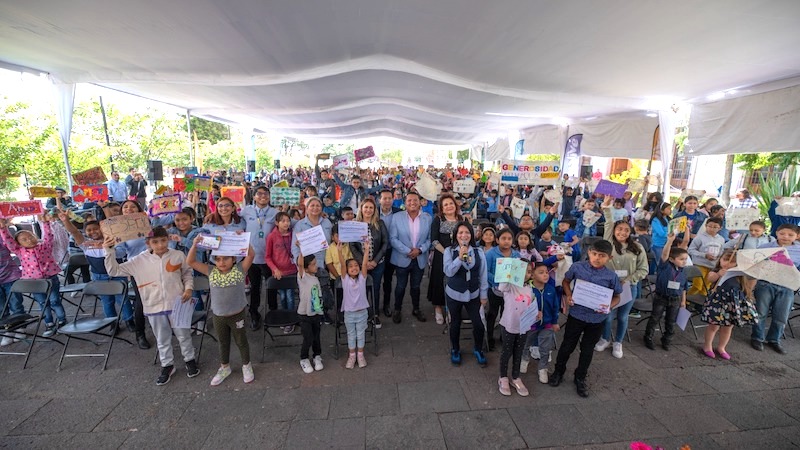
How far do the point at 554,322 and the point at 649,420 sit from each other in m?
1.21

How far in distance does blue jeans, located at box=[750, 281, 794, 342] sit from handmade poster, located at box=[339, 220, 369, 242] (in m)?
5.53

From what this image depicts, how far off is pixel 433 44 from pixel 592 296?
22.6ft

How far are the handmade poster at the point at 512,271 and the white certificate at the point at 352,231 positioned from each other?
1746mm

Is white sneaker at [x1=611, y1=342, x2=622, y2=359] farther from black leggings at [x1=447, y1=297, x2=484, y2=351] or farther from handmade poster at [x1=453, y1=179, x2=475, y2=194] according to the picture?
handmade poster at [x1=453, y1=179, x2=475, y2=194]

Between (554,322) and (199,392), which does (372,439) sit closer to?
(199,392)

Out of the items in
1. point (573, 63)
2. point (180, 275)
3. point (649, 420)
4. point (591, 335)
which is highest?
point (573, 63)

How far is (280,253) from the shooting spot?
14.9ft

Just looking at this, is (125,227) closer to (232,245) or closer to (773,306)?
(232,245)

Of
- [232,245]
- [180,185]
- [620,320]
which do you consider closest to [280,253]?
[232,245]

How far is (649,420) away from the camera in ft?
11.1

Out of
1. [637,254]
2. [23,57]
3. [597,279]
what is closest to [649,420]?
[597,279]

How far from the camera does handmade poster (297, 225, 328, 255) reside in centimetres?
395

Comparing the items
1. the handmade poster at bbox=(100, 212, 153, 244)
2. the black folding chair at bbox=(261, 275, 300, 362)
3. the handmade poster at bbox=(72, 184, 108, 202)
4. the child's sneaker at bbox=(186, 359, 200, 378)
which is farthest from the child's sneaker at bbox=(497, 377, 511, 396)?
the handmade poster at bbox=(72, 184, 108, 202)

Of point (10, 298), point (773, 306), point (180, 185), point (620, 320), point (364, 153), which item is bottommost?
point (620, 320)
